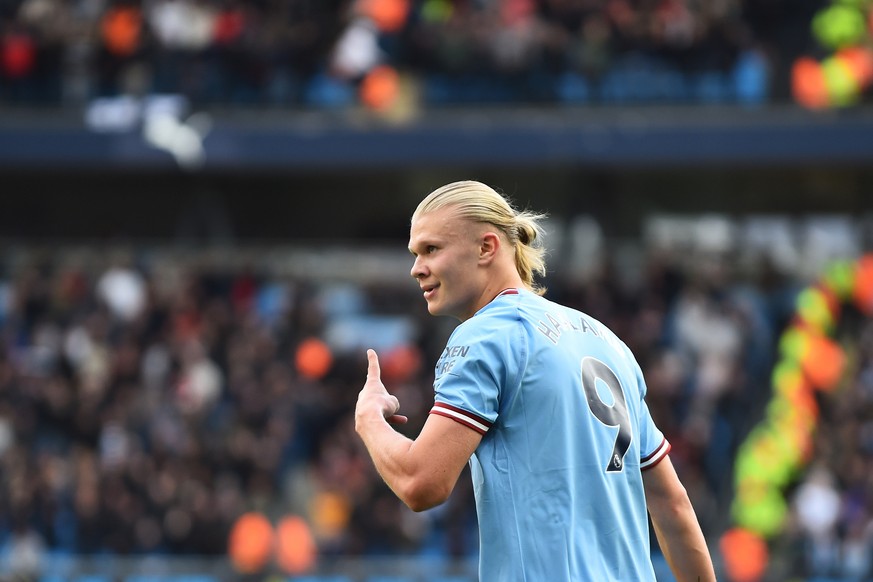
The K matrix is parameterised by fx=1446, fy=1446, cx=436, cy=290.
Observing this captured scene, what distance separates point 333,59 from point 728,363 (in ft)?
21.1

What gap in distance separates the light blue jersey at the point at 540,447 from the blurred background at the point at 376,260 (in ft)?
32.6

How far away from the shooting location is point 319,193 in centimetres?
2172

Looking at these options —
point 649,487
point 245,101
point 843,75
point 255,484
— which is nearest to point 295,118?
point 245,101

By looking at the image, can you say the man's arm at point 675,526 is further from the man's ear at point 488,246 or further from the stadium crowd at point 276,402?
the stadium crowd at point 276,402

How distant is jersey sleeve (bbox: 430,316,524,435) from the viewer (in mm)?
3268

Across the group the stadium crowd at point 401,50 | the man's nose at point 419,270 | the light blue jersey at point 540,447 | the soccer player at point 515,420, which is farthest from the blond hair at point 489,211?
the stadium crowd at point 401,50

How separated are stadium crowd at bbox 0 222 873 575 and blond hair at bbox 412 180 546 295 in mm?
10486

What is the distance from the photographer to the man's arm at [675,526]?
3703mm

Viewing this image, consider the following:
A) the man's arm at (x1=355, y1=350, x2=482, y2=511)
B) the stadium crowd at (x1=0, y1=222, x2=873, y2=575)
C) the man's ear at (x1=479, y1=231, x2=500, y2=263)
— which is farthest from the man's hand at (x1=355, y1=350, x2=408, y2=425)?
the stadium crowd at (x1=0, y1=222, x2=873, y2=575)

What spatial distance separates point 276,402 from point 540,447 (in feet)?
40.6

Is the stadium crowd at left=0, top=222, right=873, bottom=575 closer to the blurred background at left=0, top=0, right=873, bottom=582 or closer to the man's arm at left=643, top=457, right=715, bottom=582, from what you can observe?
the blurred background at left=0, top=0, right=873, bottom=582

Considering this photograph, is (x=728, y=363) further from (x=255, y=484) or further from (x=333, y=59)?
(x=333, y=59)

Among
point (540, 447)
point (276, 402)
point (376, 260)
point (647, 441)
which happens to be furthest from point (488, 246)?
point (376, 260)

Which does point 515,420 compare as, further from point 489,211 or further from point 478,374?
point 489,211
